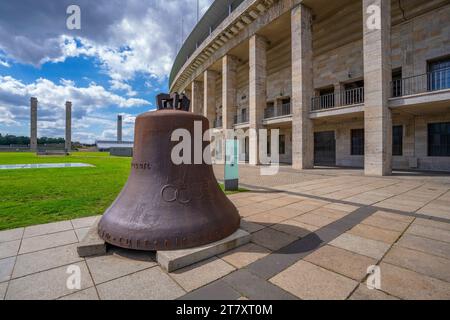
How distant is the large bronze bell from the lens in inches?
113

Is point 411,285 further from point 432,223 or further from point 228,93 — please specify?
point 228,93

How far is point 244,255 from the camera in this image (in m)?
2.99

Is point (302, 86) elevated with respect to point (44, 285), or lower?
elevated

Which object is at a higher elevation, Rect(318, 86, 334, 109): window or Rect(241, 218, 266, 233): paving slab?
Rect(318, 86, 334, 109): window

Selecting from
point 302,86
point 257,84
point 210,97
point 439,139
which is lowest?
point 439,139

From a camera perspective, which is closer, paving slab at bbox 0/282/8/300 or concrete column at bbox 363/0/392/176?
paving slab at bbox 0/282/8/300

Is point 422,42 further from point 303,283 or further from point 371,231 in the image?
point 303,283

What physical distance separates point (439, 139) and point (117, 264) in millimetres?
21112

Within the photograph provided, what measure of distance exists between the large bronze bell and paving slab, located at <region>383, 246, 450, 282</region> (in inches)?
87.1

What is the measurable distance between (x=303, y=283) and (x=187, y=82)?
37.9 meters

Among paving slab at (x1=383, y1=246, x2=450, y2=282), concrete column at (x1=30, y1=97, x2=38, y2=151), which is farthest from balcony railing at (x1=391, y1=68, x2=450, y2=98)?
concrete column at (x1=30, y1=97, x2=38, y2=151)

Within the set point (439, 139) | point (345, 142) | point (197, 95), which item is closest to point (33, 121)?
point (197, 95)

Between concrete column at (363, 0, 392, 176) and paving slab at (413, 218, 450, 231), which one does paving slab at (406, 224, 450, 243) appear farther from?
concrete column at (363, 0, 392, 176)

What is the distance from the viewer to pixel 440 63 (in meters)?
15.4
